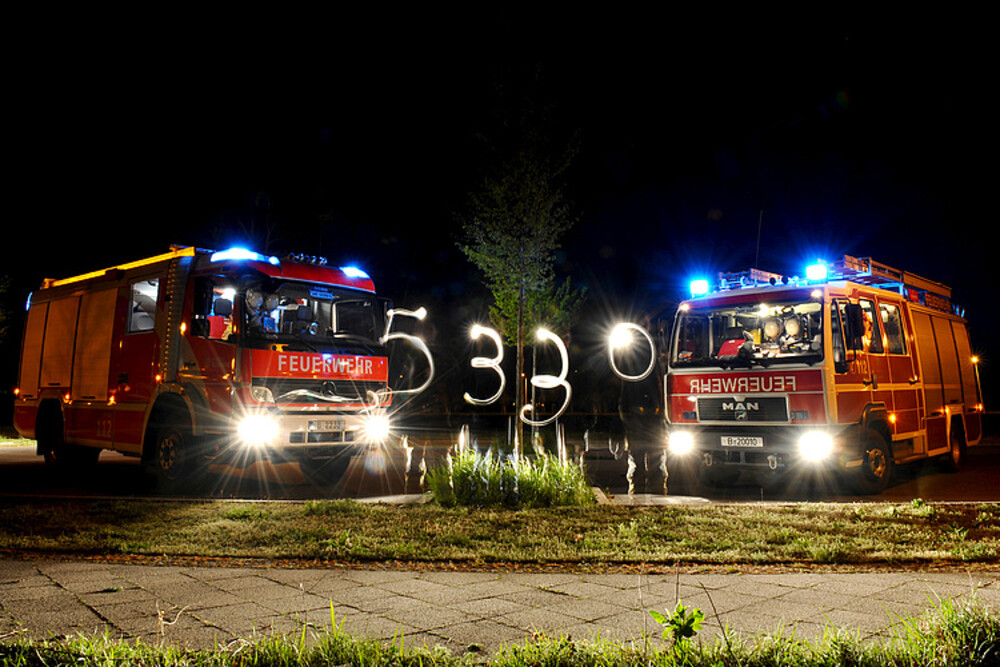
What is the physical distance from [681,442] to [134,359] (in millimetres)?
8685

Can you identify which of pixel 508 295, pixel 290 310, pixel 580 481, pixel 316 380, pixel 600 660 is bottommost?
pixel 600 660

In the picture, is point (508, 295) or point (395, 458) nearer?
point (395, 458)

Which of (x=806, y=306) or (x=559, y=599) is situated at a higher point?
(x=806, y=306)

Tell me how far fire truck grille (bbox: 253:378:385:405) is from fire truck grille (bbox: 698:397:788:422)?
201 inches

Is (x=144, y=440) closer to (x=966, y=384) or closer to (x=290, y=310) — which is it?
(x=290, y=310)

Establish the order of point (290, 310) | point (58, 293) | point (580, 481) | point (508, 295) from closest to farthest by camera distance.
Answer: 1. point (580, 481)
2. point (290, 310)
3. point (58, 293)
4. point (508, 295)

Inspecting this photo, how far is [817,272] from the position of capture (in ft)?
38.4

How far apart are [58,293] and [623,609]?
14.0m

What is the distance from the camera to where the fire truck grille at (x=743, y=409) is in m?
10.7

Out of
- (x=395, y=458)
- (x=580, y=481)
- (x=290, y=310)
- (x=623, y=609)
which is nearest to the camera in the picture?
(x=623, y=609)

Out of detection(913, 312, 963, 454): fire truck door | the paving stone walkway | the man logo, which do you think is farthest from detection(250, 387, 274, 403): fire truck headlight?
detection(913, 312, 963, 454): fire truck door

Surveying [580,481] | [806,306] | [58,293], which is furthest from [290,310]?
[806,306]

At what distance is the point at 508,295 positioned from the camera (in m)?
18.5

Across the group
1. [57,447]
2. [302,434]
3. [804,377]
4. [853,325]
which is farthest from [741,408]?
[57,447]
